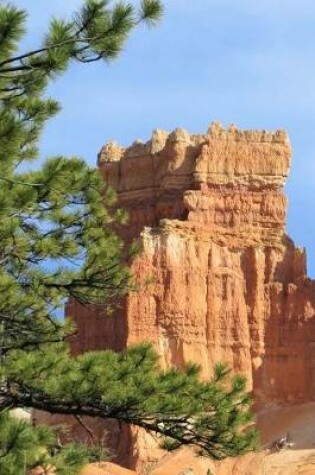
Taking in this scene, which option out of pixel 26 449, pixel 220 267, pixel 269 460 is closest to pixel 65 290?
pixel 26 449

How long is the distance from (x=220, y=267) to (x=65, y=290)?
35343mm

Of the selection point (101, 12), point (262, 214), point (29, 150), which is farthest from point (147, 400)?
point (262, 214)

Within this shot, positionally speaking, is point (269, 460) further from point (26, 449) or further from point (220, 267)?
point (26, 449)

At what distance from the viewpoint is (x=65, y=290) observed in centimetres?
2316

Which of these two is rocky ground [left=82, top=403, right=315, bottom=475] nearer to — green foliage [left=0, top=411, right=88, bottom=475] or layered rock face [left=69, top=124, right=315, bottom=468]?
layered rock face [left=69, top=124, right=315, bottom=468]

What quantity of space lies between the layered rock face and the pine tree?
3185cm

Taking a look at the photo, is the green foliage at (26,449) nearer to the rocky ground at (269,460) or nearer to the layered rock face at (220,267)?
the rocky ground at (269,460)

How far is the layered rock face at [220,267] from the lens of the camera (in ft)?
185

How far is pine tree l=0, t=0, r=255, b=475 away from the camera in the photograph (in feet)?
65.7

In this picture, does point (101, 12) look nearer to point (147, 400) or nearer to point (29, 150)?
point (29, 150)

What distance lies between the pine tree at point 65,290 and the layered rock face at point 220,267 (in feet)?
104

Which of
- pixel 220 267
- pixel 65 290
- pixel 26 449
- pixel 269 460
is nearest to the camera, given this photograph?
pixel 26 449

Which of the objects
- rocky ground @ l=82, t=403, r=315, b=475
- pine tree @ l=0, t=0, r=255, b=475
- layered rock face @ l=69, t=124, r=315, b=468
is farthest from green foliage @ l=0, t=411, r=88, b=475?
layered rock face @ l=69, t=124, r=315, b=468

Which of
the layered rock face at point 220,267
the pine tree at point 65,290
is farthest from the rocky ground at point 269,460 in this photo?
the pine tree at point 65,290
